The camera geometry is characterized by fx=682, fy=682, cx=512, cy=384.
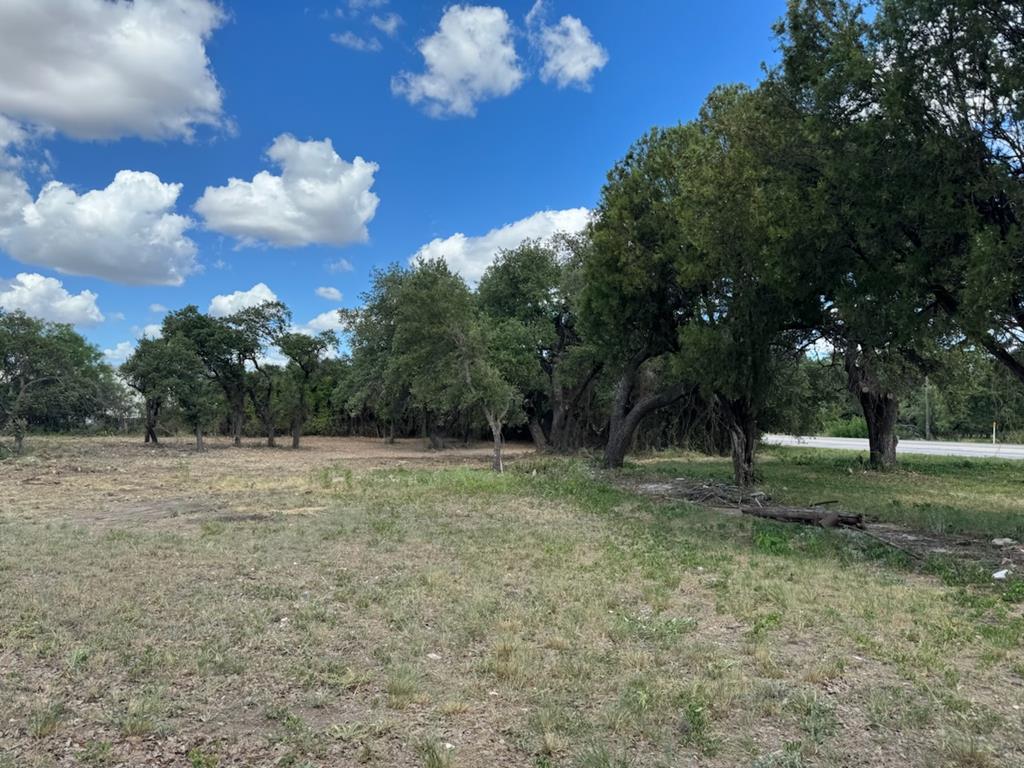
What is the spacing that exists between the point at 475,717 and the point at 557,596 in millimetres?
2603

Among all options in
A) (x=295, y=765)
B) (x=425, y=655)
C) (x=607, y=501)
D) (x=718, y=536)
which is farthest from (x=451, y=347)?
(x=295, y=765)

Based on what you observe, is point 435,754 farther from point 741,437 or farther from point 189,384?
point 189,384

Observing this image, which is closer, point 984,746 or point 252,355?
point 984,746

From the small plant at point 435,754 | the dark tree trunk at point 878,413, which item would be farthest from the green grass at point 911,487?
the small plant at point 435,754

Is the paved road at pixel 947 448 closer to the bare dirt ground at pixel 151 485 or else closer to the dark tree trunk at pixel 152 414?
the bare dirt ground at pixel 151 485

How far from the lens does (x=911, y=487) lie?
57.5 ft

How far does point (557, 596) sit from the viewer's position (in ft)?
20.8

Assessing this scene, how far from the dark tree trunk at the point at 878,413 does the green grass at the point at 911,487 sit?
0.61 metres

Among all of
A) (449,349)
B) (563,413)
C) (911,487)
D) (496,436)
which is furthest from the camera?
(563,413)

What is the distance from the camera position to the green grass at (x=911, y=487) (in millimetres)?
11512

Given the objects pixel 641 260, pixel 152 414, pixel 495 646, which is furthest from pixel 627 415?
pixel 152 414

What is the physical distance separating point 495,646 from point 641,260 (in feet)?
42.5

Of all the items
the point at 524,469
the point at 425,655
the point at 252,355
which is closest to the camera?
the point at 425,655

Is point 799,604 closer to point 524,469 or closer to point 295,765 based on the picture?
point 295,765
